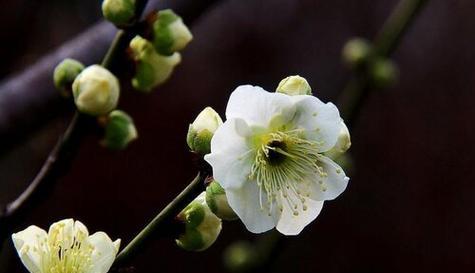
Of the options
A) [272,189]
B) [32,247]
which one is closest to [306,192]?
[272,189]

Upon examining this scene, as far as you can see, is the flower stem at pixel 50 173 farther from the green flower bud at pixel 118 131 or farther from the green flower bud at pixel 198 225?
the green flower bud at pixel 198 225

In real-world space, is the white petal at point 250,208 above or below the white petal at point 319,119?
below

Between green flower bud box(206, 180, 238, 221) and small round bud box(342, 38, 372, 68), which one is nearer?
green flower bud box(206, 180, 238, 221)

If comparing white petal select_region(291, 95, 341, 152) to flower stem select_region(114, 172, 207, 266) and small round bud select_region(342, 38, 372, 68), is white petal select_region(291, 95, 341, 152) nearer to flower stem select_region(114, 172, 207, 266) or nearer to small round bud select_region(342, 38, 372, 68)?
flower stem select_region(114, 172, 207, 266)

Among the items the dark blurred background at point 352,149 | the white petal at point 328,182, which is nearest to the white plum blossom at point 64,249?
the white petal at point 328,182

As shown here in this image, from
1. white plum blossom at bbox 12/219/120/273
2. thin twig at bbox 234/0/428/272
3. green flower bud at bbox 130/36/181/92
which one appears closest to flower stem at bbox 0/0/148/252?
→ green flower bud at bbox 130/36/181/92

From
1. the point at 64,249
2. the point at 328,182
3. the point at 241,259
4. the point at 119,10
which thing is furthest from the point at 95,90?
the point at 241,259

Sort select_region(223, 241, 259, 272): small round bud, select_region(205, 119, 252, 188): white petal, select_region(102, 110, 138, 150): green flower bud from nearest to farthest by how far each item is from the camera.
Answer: select_region(205, 119, 252, 188): white petal
select_region(102, 110, 138, 150): green flower bud
select_region(223, 241, 259, 272): small round bud

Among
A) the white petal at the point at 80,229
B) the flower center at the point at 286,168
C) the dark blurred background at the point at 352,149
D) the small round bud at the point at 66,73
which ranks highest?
the flower center at the point at 286,168
